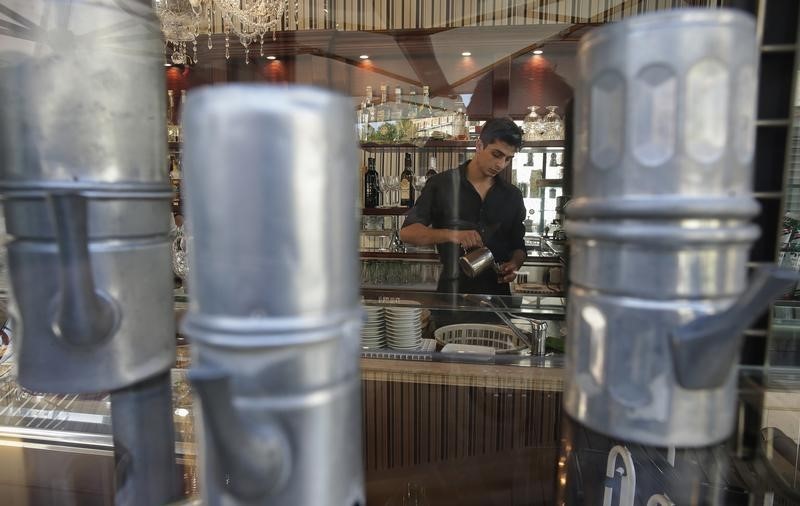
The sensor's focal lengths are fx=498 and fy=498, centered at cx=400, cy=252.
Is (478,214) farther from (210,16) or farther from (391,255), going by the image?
(210,16)

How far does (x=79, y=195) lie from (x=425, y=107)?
9.45ft

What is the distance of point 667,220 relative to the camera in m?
0.27

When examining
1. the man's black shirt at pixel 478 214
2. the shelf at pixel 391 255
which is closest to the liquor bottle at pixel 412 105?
the man's black shirt at pixel 478 214

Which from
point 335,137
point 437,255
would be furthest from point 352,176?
point 437,255

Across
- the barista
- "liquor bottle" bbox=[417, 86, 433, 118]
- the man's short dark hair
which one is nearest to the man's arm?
the barista

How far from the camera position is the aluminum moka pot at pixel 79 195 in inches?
13.3

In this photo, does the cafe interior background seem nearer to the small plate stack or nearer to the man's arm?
the small plate stack

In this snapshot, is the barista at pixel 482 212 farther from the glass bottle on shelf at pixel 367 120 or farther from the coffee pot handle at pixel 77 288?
the coffee pot handle at pixel 77 288

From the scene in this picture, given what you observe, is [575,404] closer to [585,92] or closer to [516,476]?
[585,92]

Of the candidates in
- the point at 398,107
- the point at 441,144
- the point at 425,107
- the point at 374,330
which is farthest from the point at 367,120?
the point at 374,330

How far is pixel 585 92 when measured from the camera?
0.29 meters

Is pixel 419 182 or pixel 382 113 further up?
pixel 382 113

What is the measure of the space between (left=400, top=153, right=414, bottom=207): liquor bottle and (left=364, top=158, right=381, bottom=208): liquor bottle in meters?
0.15

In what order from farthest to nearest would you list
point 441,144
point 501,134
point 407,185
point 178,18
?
1. point 407,185
2. point 441,144
3. point 501,134
4. point 178,18
